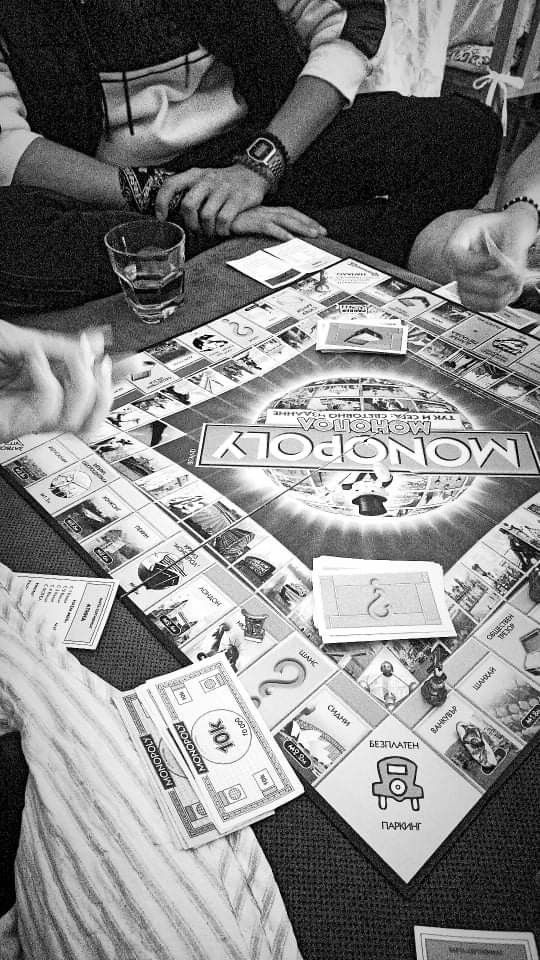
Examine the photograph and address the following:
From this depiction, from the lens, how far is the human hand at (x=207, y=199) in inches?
55.1

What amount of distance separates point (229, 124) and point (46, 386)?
46.5 inches

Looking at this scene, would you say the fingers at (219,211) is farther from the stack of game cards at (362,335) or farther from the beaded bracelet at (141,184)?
the stack of game cards at (362,335)

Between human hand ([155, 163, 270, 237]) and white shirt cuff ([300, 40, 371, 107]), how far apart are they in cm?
44

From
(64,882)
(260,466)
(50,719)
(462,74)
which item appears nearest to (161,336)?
(260,466)

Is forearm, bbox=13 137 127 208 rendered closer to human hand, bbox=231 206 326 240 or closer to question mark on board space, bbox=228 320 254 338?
human hand, bbox=231 206 326 240

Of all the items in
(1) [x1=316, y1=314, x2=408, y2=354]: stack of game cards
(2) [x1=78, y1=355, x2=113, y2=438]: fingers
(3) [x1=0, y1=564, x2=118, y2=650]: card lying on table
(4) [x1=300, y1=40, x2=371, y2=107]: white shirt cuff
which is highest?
(4) [x1=300, y1=40, x2=371, y2=107]: white shirt cuff

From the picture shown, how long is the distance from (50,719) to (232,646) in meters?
0.19

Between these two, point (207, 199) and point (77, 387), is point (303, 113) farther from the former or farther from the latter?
point (77, 387)

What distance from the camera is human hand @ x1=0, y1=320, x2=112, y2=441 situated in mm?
835

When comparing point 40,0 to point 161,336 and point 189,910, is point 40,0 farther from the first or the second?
point 189,910

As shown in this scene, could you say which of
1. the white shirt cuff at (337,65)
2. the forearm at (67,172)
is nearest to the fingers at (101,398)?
the forearm at (67,172)

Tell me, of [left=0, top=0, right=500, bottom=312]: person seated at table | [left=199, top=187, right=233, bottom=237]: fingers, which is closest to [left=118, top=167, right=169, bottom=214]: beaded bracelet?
[left=0, top=0, right=500, bottom=312]: person seated at table

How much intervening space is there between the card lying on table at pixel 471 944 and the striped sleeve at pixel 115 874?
103 millimetres

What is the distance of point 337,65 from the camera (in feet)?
5.32
